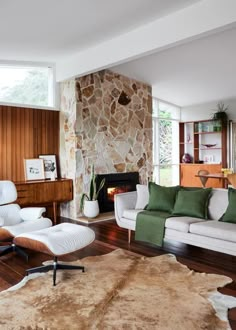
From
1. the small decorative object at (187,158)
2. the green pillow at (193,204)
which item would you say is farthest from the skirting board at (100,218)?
the small decorative object at (187,158)

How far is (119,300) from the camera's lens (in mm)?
2512

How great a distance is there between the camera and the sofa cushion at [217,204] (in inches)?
148

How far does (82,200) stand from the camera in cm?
573

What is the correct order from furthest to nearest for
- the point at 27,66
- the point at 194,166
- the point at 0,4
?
the point at 194,166 < the point at 27,66 < the point at 0,4

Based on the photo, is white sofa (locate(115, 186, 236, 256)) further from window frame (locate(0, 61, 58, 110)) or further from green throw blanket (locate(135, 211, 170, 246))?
window frame (locate(0, 61, 58, 110))

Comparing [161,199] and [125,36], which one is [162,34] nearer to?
[125,36]

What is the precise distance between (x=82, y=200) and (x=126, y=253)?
2148 millimetres

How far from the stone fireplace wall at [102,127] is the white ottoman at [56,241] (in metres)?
2.63

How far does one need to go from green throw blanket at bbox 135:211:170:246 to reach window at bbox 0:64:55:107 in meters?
3.07

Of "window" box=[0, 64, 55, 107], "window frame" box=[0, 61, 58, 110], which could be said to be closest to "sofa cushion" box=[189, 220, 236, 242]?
"window frame" box=[0, 61, 58, 110]

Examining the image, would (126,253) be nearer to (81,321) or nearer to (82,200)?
(81,321)

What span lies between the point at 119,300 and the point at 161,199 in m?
1.88

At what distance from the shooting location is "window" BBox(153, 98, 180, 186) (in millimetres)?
8398

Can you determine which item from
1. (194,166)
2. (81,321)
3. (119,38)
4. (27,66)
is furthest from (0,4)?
(194,166)
